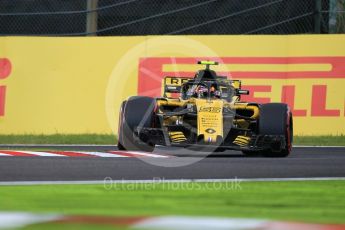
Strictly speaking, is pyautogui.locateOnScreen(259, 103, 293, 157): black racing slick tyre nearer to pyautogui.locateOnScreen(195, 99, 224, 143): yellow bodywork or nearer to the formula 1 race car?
the formula 1 race car

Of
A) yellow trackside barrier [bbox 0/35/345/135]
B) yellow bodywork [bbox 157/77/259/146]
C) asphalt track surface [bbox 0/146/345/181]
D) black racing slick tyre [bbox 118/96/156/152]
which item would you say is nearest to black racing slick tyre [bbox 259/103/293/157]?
yellow bodywork [bbox 157/77/259/146]

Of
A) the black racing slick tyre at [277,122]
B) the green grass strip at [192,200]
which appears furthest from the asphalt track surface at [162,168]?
the green grass strip at [192,200]

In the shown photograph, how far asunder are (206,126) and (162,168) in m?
2.35

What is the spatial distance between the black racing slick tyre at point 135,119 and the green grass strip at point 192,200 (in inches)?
Answer: 162

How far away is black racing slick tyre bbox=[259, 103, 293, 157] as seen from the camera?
42.4 ft

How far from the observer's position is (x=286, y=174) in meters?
10.0

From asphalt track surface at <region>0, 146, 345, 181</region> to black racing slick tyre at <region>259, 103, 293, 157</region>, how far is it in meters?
0.51

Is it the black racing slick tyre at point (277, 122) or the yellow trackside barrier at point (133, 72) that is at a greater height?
the yellow trackside barrier at point (133, 72)

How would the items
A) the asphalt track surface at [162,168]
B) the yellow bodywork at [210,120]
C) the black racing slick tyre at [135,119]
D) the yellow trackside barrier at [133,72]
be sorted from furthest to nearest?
the yellow trackside barrier at [133,72] < the black racing slick tyre at [135,119] < the yellow bodywork at [210,120] < the asphalt track surface at [162,168]

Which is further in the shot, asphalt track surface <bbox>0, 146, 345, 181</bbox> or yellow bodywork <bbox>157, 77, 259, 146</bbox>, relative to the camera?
yellow bodywork <bbox>157, 77, 259, 146</bbox>

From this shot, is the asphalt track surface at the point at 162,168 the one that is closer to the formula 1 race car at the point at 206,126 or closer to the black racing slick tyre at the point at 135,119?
the formula 1 race car at the point at 206,126

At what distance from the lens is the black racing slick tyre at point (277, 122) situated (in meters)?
12.9

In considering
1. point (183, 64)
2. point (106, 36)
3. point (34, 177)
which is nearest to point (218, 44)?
point (183, 64)

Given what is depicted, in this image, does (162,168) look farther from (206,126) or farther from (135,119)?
(135,119)
